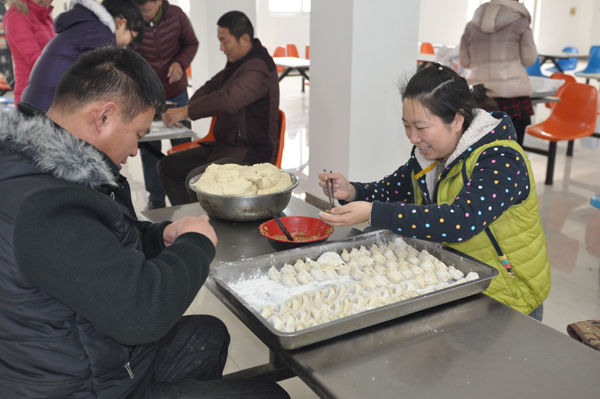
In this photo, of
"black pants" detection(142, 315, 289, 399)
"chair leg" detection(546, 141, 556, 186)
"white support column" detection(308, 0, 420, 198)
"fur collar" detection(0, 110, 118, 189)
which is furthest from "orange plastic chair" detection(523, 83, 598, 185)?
"fur collar" detection(0, 110, 118, 189)

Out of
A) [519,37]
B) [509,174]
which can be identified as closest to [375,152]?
[519,37]

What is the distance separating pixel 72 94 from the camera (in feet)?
3.80

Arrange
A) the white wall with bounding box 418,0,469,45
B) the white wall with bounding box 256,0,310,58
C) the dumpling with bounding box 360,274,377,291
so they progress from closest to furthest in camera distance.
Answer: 1. the dumpling with bounding box 360,274,377,291
2. the white wall with bounding box 256,0,310,58
3. the white wall with bounding box 418,0,469,45

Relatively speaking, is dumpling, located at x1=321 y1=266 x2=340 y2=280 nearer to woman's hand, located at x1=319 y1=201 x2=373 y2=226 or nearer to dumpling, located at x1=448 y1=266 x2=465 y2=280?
woman's hand, located at x1=319 y1=201 x2=373 y2=226

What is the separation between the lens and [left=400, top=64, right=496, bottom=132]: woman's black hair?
1.65 m

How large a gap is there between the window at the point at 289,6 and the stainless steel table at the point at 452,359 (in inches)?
481

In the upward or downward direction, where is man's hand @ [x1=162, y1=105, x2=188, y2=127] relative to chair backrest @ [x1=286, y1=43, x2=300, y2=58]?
downward

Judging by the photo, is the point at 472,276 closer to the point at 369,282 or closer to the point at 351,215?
the point at 369,282

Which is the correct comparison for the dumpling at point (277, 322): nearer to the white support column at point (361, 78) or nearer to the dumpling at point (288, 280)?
the dumpling at point (288, 280)

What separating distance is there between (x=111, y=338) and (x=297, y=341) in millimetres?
395


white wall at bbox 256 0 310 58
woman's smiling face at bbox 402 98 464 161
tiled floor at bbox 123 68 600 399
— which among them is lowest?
tiled floor at bbox 123 68 600 399

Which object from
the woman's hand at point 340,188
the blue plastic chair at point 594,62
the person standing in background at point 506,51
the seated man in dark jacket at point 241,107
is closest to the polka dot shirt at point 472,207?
the woman's hand at point 340,188

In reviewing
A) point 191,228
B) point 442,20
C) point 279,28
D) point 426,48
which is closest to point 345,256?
point 191,228

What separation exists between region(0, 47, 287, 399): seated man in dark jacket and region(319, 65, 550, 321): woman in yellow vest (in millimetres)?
635
